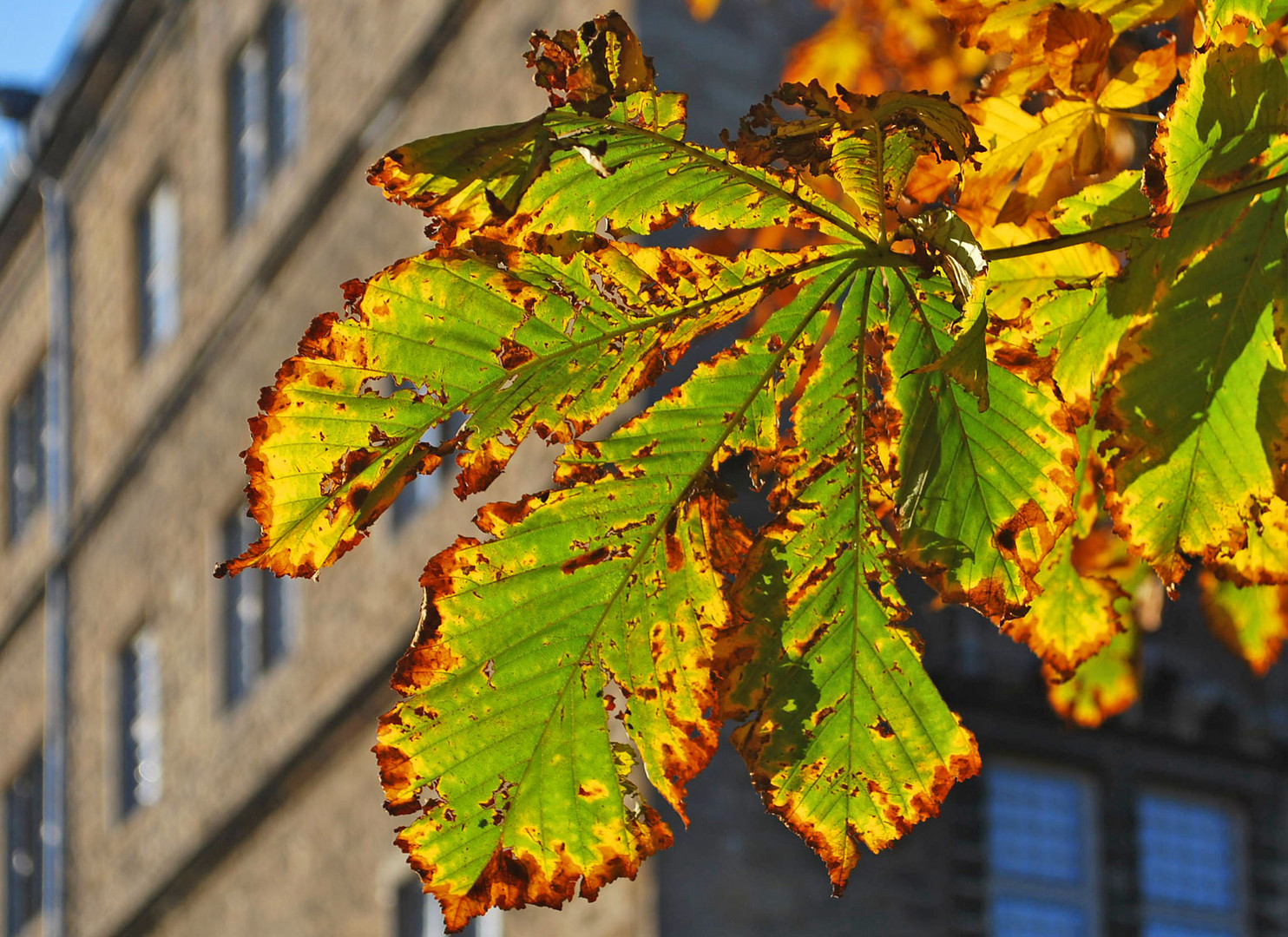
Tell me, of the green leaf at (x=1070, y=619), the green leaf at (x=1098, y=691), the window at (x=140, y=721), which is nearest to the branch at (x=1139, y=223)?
the green leaf at (x=1070, y=619)

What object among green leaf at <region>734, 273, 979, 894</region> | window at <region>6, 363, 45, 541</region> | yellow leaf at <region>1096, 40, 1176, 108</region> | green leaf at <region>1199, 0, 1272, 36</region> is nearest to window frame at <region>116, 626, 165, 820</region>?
window at <region>6, 363, 45, 541</region>

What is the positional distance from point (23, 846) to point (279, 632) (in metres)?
5.53

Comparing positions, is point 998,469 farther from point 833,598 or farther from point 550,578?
point 550,578

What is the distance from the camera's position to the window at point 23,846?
679 inches

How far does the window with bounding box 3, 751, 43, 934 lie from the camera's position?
17.2 metres

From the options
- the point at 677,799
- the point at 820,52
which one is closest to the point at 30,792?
the point at 820,52

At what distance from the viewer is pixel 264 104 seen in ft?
47.7

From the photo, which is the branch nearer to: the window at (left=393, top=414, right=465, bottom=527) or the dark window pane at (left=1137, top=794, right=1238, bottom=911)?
the dark window pane at (left=1137, top=794, right=1238, bottom=911)

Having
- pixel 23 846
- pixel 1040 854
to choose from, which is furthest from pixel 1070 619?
pixel 23 846

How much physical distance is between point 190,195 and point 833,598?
46.8 ft

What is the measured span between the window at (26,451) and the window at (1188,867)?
37.9 ft

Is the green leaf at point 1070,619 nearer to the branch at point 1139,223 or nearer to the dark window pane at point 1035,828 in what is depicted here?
the branch at point 1139,223

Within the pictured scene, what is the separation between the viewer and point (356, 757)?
11.7 metres

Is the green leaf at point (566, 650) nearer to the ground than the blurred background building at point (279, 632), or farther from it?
nearer to the ground
